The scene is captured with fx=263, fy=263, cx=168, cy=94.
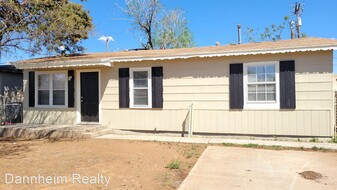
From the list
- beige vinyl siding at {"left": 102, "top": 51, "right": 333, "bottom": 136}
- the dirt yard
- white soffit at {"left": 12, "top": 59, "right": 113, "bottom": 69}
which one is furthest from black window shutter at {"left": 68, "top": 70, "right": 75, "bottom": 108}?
the dirt yard

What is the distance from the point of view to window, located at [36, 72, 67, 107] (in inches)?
436

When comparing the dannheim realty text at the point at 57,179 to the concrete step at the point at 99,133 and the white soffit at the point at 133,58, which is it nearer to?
the concrete step at the point at 99,133

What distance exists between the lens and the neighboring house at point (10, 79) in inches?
547

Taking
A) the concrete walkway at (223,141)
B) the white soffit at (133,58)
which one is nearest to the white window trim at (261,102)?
the white soffit at (133,58)

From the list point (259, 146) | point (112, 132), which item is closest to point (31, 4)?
point (112, 132)

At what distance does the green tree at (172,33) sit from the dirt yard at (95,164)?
18.0 metres

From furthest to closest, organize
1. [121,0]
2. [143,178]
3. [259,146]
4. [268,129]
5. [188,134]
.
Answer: [121,0]
[188,134]
[268,129]
[259,146]
[143,178]

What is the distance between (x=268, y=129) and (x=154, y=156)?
4225mm

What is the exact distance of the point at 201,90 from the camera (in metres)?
9.33

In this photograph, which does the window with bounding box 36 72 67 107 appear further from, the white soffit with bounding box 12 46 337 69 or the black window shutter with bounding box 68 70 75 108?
the white soffit with bounding box 12 46 337 69

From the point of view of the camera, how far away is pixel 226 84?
900cm

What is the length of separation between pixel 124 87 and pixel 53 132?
2.99 meters

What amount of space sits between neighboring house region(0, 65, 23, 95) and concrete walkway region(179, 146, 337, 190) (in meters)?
12.1

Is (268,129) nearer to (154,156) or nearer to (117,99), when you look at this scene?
(154,156)
